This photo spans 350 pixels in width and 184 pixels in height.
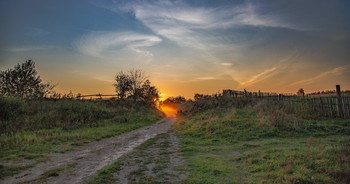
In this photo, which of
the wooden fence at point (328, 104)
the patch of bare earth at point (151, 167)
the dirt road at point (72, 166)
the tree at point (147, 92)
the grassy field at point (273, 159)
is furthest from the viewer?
the tree at point (147, 92)

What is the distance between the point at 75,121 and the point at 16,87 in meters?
19.7

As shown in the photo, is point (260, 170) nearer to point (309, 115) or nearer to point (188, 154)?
point (188, 154)

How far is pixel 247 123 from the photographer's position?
17.4 meters

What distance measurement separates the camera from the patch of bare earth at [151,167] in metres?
7.22

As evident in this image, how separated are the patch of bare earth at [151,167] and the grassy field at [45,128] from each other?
4.36 m

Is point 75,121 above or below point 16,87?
below

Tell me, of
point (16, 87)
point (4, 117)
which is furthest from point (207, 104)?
point (16, 87)

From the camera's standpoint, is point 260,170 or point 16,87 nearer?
point 260,170

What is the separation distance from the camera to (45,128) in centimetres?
2044

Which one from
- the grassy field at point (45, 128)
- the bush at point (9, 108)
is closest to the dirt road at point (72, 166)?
the grassy field at point (45, 128)

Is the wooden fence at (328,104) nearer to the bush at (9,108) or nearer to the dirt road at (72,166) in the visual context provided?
the dirt road at (72,166)

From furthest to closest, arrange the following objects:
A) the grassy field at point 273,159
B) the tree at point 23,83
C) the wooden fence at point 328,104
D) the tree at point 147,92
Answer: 1. the tree at point 147,92
2. the tree at point 23,83
3. the wooden fence at point 328,104
4. the grassy field at point 273,159

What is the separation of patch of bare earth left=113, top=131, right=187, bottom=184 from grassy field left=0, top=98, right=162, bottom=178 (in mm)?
4362

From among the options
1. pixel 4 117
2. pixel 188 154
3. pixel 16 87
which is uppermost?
pixel 16 87
